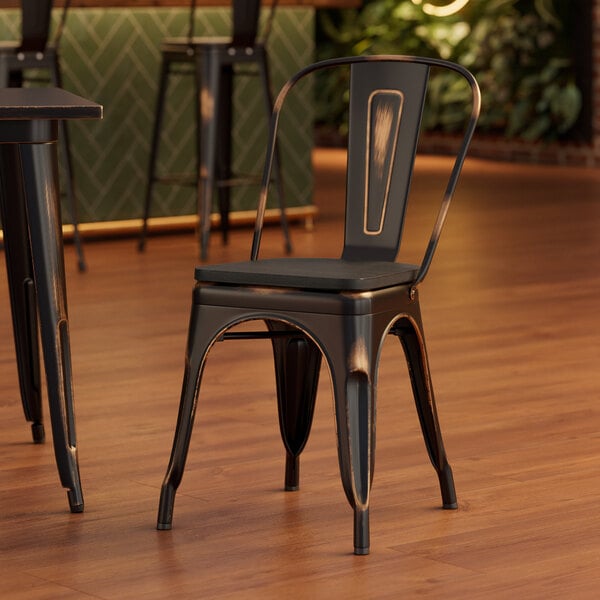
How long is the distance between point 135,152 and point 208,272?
3.88m

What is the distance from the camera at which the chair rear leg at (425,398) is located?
8.24ft

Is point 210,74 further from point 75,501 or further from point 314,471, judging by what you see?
point 75,501

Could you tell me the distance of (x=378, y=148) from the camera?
2.65m

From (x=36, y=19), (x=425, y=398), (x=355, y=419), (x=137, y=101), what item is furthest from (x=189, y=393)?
(x=137, y=101)

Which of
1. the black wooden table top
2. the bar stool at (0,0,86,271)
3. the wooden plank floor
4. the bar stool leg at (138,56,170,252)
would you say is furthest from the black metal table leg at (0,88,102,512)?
the bar stool leg at (138,56,170,252)

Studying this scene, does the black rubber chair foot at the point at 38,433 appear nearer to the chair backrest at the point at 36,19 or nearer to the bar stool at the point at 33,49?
the bar stool at the point at 33,49

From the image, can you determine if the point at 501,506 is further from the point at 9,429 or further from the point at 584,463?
the point at 9,429

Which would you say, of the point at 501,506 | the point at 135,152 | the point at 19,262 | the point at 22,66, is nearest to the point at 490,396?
the point at 501,506

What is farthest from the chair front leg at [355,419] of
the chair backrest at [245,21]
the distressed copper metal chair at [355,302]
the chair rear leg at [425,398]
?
the chair backrest at [245,21]

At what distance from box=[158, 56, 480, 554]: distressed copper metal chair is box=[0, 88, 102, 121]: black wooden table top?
32 centimetres

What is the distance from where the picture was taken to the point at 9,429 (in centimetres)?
318

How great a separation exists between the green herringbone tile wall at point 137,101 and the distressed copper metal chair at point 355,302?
137 inches

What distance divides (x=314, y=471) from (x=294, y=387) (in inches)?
8.9

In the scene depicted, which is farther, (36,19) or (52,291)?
(36,19)
